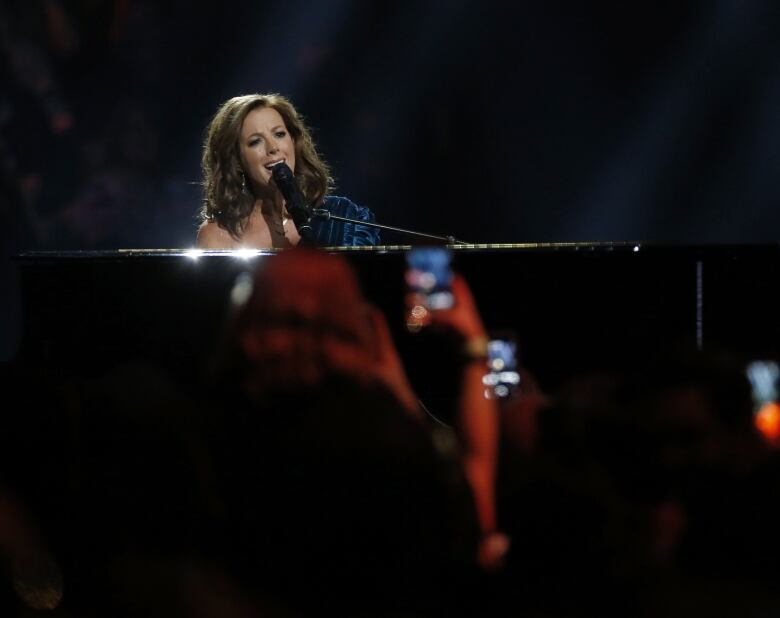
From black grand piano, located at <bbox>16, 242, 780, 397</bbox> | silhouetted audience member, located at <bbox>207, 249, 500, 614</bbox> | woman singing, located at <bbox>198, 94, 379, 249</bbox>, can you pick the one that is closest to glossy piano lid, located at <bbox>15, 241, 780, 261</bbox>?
black grand piano, located at <bbox>16, 242, 780, 397</bbox>

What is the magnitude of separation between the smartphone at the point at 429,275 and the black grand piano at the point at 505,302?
20 millimetres

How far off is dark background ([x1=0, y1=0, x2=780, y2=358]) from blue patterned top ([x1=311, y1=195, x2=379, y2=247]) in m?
0.87

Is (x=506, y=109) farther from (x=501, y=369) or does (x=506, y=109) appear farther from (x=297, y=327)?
(x=297, y=327)

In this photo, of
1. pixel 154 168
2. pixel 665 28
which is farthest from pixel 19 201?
pixel 665 28

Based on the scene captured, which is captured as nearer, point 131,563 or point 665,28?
point 131,563

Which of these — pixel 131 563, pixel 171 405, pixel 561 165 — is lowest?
pixel 131 563

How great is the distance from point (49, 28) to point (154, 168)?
0.63 metres

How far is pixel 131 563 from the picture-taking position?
75.4 inches

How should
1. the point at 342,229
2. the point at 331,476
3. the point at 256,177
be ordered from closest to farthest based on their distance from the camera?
1. the point at 331,476
2. the point at 342,229
3. the point at 256,177

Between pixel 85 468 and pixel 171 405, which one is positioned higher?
pixel 171 405

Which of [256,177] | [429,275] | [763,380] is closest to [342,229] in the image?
[256,177]

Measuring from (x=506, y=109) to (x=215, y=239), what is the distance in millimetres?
1449

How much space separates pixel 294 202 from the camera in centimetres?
235

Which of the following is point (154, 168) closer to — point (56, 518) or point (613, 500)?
point (56, 518)
